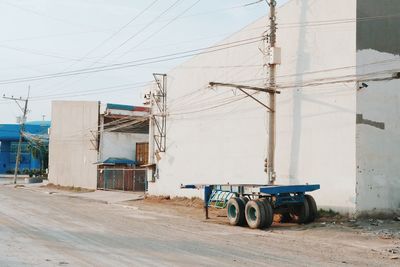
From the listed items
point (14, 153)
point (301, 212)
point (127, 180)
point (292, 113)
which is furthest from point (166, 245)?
point (14, 153)

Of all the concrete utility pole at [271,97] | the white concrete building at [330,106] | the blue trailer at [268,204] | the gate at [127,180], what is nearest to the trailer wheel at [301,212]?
the blue trailer at [268,204]

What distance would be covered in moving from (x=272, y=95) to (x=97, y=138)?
2759cm

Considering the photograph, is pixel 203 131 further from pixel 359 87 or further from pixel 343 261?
pixel 343 261

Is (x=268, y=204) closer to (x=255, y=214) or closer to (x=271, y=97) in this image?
(x=255, y=214)

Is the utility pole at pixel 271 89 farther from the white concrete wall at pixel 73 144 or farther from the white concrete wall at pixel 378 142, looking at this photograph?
the white concrete wall at pixel 73 144

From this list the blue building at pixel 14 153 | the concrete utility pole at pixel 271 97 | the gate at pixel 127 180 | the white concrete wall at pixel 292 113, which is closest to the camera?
the white concrete wall at pixel 292 113

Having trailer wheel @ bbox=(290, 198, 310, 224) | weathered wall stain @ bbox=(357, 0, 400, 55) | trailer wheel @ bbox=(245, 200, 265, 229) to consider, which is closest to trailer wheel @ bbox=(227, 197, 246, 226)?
trailer wheel @ bbox=(245, 200, 265, 229)

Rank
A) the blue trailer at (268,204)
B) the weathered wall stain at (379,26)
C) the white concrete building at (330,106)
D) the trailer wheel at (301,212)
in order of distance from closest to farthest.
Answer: the blue trailer at (268,204), the trailer wheel at (301,212), the white concrete building at (330,106), the weathered wall stain at (379,26)

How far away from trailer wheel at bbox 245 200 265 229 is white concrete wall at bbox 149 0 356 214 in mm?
3429

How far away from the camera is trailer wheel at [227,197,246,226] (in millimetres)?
18094

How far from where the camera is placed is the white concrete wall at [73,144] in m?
47.7

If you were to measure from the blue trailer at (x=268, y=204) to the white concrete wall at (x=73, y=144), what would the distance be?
95.4 feet

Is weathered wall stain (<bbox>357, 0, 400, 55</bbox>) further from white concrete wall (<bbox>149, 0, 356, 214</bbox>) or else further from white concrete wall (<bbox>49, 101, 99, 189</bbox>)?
white concrete wall (<bbox>49, 101, 99, 189</bbox>)


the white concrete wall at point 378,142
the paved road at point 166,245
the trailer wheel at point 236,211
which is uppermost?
the white concrete wall at point 378,142
